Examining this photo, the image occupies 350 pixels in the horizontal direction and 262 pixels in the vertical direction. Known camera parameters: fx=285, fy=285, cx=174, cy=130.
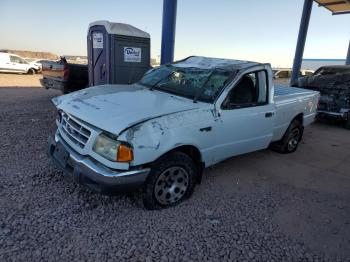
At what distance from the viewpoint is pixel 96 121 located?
2.91 metres

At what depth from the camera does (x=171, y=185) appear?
329cm

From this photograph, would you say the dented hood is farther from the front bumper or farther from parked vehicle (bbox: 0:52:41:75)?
parked vehicle (bbox: 0:52:41:75)

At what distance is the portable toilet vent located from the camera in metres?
6.59

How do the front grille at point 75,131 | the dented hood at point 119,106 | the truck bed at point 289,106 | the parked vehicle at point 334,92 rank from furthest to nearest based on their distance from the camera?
the parked vehicle at point 334,92 < the truck bed at point 289,106 < the front grille at point 75,131 < the dented hood at point 119,106

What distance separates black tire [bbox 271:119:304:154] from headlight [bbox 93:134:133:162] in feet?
11.9

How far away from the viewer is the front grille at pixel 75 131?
304 cm

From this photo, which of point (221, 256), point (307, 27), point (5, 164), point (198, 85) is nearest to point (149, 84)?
point (198, 85)

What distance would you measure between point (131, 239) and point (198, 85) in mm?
2129

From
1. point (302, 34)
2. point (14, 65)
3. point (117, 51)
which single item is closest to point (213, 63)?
point (117, 51)

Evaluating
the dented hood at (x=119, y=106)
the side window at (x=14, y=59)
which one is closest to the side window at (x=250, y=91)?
the dented hood at (x=119, y=106)

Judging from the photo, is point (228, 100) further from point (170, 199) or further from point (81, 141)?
point (81, 141)

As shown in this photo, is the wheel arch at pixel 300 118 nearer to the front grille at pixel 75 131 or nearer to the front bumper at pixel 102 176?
the front bumper at pixel 102 176

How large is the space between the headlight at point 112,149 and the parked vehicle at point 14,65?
20.2 metres

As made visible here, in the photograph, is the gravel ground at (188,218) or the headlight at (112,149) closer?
the gravel ground at (188,218)
